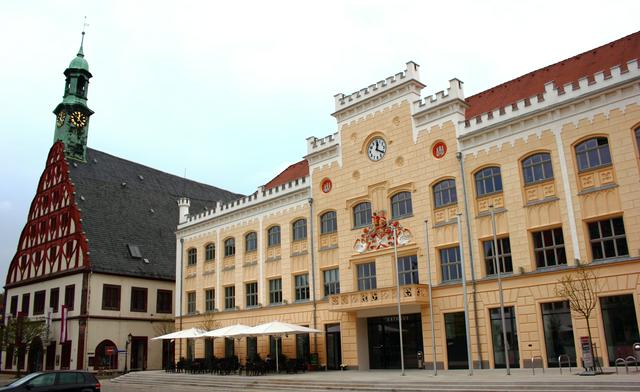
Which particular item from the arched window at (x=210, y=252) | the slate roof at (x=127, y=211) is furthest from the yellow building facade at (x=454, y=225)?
the slate roof at (x=127, y=211)

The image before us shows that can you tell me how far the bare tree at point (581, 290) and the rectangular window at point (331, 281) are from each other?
44.7 feet

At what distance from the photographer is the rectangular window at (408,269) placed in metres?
30.8

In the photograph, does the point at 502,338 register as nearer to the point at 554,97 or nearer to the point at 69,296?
the point at 554,97

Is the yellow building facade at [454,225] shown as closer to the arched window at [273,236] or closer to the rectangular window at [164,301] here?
the arched window at [273,236]

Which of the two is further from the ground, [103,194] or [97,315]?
[103,194]

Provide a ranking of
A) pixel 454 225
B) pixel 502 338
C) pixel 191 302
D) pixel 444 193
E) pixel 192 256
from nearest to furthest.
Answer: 1. pixel 502 338
2. pixel 454 225
3. pixel 444 193
4. pixel 191 302
5. pixel 192 256

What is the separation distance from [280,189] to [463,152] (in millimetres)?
14092

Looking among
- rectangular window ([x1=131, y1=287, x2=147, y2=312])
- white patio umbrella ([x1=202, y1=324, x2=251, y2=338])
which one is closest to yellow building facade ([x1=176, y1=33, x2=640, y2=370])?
white patio umbrella ([x1=202, y1=324, x2=251, y2=338])

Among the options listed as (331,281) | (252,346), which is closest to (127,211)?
(252,346)

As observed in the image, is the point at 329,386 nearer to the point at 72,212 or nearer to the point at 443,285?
the point at 443,285

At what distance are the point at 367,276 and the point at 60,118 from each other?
4152cm

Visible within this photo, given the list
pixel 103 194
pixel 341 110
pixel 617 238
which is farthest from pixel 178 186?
pixel 617 238

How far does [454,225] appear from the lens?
95.7ft

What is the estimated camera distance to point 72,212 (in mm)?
50625
